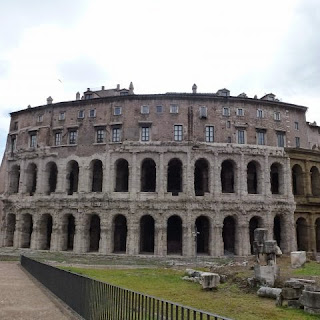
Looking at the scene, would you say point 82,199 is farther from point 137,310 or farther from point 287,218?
point 137,310

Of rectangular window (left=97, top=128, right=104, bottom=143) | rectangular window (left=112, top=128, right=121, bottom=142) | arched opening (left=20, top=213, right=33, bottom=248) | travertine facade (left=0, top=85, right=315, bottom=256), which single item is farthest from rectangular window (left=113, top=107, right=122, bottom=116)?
arched opening (left=20, top=213, right=33, bottom=248)

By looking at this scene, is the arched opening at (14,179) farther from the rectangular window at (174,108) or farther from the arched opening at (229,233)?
the arched opening at (229,233)

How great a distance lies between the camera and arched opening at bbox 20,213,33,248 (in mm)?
36969

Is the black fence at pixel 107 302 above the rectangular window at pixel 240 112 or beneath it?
beneath

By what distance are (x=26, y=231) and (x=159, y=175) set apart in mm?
15707

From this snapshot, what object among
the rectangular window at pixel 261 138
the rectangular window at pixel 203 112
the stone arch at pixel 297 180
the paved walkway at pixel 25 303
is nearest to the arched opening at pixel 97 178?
the rectangular window at pixel 203 112

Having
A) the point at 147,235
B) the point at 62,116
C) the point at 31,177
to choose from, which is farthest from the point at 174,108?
the point at 31,177

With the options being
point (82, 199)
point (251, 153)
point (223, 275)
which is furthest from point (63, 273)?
point (251, 153)

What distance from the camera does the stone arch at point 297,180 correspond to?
119ft

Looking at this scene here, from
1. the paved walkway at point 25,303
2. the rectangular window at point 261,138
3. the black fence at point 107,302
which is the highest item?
the rectangular window at point 261,138

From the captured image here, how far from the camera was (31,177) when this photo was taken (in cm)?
3853

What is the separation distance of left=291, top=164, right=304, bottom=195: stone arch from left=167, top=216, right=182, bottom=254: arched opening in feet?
40.5

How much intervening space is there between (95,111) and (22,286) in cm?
2393

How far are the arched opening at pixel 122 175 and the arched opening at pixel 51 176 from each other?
7.00m
